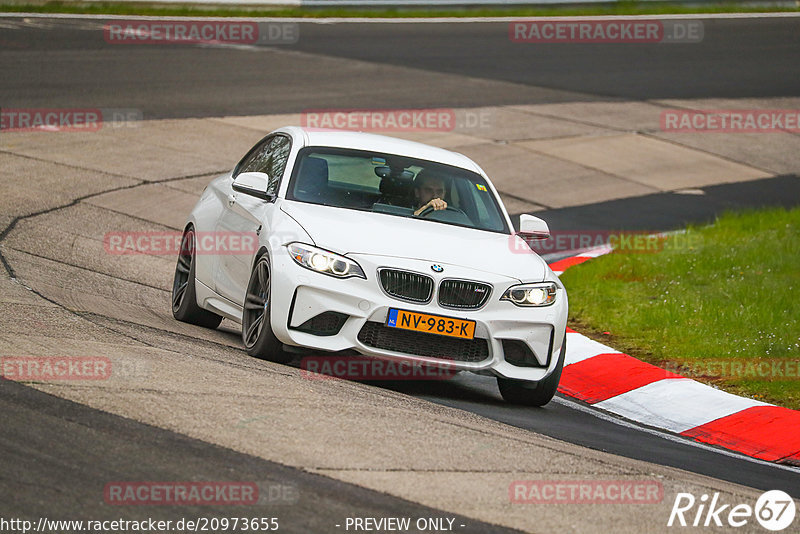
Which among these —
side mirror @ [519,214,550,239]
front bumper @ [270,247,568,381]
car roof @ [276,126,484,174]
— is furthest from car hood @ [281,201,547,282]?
car roof @ [276,126,484,174]

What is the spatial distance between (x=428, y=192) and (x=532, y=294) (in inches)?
53.5

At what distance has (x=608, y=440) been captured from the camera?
7656 millimetres

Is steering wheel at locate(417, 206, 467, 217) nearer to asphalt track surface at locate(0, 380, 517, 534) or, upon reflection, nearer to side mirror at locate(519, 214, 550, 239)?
side mirror at locate(519, 214, 550, 239)

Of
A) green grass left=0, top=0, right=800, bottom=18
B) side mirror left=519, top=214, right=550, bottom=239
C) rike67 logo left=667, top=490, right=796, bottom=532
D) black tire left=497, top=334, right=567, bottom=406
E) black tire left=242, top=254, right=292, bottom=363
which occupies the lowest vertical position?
black tire left=497, top=334, right=567, bottom=406

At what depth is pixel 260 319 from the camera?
322 inches

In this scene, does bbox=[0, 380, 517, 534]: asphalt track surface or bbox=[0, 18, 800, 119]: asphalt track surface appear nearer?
bbox=[0, 380, 517, 534]: asphalt track surface

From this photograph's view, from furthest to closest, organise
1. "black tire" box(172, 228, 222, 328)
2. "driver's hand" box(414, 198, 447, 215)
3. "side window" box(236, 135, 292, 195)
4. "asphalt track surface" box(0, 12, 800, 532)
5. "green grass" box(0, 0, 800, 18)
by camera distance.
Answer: "green grass" box(0, 0, 800, 18)
"black tire" box(172, 228, 222, 328)
"side window" box(236, 135, 292, 195)
"driver's hand" box(414, 198, 447, 215)
"asphalt track surface" box(0, 12, 800, 532)

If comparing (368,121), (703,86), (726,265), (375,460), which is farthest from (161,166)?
(703,86)

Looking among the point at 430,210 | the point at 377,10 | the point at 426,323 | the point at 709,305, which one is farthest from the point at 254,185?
the point at 377,10

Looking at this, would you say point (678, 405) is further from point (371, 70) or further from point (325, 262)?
point (371, 70)

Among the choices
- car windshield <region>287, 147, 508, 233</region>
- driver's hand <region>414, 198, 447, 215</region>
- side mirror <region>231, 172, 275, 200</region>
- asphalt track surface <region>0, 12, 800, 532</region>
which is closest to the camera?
asphalt track surface <region>0, 12, 800, 532</region>

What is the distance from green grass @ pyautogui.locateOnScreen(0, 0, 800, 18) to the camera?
96.5ft

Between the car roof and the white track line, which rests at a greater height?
the car roof

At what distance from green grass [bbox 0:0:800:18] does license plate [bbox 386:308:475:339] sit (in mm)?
23392
